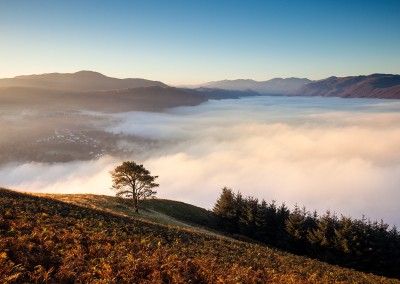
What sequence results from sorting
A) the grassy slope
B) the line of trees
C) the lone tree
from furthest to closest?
the line of trees, the lone tree, the grassy slope

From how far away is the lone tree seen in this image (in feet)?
172

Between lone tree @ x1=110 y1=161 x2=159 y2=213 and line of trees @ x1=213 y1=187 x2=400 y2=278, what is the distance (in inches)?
1129

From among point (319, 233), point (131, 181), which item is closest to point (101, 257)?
point (131, 181)

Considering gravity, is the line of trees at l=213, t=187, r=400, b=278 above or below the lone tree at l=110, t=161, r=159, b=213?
below

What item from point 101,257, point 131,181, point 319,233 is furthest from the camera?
point 319,233

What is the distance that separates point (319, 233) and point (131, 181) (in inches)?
1630

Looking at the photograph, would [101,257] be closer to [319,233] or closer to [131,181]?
[131,181]

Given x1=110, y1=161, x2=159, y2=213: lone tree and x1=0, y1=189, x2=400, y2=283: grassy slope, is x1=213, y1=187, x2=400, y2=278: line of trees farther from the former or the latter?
x1=0, y1=189, x2=400, y2=283: grassy slope

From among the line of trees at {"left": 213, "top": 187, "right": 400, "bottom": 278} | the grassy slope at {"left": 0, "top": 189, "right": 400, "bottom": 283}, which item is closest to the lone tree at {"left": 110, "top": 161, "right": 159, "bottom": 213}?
the grassy slope at {"left": 0, "top": 189, "right": 400, "bottom": 283}

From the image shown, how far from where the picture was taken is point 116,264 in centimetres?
1576

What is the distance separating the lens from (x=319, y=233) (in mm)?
58188

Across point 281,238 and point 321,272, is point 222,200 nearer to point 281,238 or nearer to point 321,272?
point 281,238

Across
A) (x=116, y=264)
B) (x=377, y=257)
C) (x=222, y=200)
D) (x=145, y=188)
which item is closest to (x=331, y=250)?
(x=377, y=257)

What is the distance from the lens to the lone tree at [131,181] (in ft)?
172
